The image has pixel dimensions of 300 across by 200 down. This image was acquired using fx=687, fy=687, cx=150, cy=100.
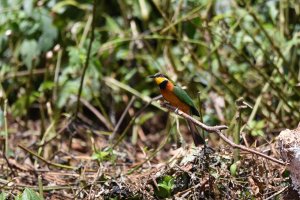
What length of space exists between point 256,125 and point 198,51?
0.96 meters

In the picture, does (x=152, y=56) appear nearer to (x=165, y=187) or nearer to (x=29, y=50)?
(x=29, y=50)

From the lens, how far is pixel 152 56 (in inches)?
148

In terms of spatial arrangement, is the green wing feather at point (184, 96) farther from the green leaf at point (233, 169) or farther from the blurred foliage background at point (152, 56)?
the blurred foliage background at point (152, 56)

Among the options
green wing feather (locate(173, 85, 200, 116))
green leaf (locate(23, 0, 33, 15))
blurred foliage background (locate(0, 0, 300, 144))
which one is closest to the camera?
green wing feather (locate(173, 85, 200, 116))

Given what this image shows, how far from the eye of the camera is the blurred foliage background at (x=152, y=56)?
332 cm

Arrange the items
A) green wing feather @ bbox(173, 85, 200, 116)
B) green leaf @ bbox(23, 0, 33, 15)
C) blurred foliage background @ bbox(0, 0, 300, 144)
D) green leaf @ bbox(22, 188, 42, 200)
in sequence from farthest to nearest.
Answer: green leaf @ bbox(23, 0, 33, 15)
blurred foliage background @ bbox(0, 0, 300, 144)
green wing feather @ bbox(173, 85, 200, 116)
green leaf @ bbox(22, 188, 42, 200)

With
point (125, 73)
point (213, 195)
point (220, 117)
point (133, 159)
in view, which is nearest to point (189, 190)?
point (213, 195)

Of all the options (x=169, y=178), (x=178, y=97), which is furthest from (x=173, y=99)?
(x=169, y=178)

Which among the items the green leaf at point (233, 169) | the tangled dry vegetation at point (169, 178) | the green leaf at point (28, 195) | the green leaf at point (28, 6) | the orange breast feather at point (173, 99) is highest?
the green leaf at point (28, 6)

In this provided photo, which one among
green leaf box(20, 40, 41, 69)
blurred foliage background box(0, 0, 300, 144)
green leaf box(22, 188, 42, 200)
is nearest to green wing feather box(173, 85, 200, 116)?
green leaf box(22, 188, 42, 200)

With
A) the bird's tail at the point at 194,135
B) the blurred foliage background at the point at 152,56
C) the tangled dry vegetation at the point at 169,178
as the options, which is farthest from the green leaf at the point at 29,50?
the bird's tail at the point at 194,135

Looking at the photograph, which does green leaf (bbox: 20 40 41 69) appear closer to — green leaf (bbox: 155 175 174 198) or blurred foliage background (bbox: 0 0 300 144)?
blurred foliage background (bbox: 0 0 300 144)

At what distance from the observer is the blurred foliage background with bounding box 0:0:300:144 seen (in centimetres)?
332

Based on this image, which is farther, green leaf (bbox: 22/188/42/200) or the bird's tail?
the bird's tail
